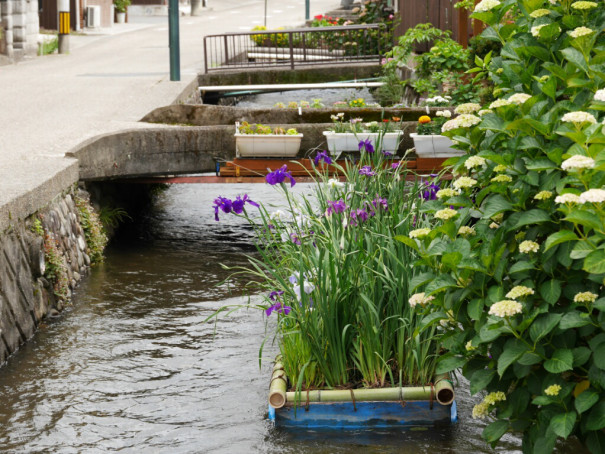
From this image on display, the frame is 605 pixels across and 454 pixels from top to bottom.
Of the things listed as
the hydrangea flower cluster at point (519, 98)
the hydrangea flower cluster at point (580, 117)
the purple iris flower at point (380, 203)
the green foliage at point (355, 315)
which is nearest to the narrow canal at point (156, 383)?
the green foliage at point (355, 315)

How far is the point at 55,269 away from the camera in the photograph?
7754mm

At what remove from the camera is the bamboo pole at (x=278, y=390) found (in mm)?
5141

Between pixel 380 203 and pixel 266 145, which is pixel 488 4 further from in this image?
pixel 266 145

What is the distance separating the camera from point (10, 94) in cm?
1491

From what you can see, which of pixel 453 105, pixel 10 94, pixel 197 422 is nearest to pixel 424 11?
pixel 453 105

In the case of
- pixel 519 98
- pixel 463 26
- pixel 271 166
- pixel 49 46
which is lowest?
pixel 271 166

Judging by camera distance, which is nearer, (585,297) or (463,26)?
(585,297)

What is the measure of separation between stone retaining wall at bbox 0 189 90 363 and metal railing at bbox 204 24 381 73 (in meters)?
8.90

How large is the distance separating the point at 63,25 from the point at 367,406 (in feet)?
64.2

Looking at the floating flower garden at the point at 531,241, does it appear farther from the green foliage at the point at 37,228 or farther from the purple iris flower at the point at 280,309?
the green foliage at the point at 37,228

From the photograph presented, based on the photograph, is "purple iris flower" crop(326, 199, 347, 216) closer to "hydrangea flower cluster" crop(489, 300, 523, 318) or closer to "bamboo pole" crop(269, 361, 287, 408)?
"bamboo pole" crop(269, 361, 287, 408)

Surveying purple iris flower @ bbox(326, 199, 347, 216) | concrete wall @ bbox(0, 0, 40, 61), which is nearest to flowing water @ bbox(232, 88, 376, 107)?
concrete wall @ bbox(0, 0, 40, 61)

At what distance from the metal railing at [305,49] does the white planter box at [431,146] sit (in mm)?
8327

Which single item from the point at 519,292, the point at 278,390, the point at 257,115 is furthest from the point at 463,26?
the point at 519,292
